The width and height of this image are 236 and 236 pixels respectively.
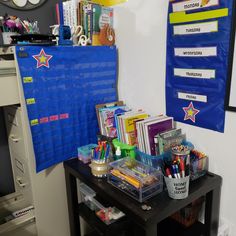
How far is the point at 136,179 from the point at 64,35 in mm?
800

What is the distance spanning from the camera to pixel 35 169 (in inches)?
48.7

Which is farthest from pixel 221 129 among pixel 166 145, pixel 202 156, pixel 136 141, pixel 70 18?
pixel 70 18

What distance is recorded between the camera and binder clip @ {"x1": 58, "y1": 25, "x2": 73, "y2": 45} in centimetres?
126

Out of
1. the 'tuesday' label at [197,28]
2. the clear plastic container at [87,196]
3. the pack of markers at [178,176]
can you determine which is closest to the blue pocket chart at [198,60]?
the 'tuesday' label at [197,28]

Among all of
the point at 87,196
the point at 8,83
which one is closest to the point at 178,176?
the point at 87,196

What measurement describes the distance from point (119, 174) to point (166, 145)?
0.81ft

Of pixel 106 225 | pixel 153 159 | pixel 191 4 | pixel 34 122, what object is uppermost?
pixel 191 4

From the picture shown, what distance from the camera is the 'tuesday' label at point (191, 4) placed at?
3.38ft

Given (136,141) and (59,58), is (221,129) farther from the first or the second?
(59,58)

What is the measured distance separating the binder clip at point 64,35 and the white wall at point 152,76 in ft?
1.09

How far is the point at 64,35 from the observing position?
1275 millimetres

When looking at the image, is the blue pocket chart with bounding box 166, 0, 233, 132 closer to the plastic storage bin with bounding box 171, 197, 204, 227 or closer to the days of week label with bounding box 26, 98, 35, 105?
the plastic storage bin with bounding box 171, 197, 204, 227

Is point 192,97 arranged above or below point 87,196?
above

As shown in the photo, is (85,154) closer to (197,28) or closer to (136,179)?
(136,179)
